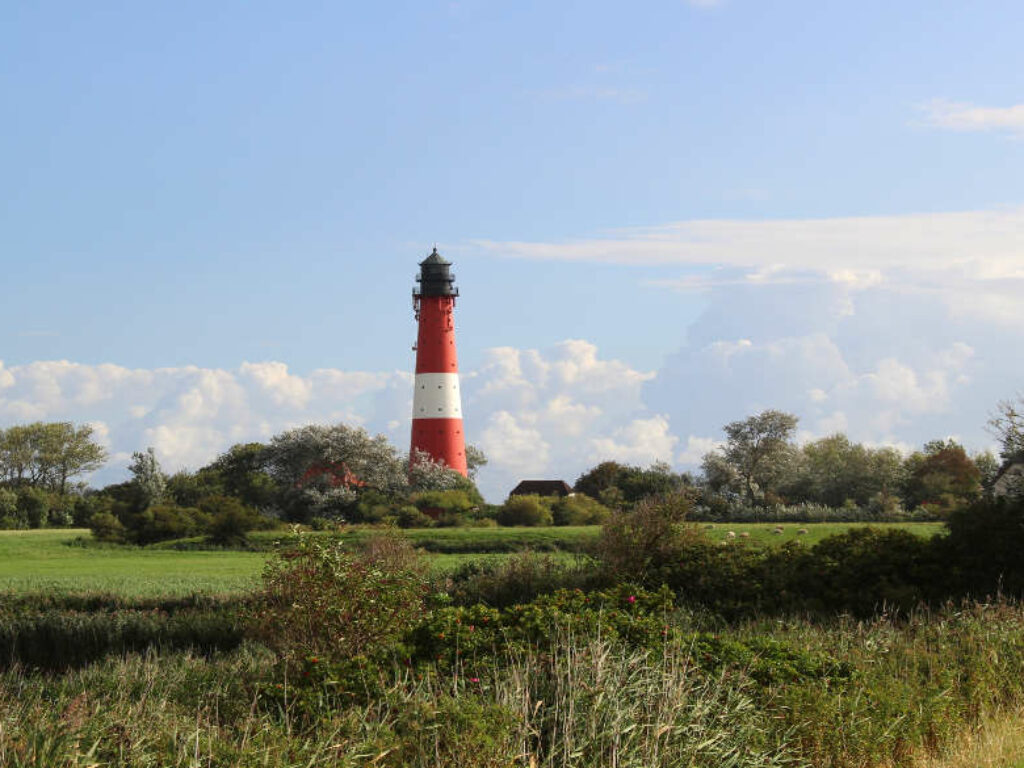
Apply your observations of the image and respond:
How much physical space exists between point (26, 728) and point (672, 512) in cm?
1957

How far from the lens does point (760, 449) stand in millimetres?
71125

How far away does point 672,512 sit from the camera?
2514 cm

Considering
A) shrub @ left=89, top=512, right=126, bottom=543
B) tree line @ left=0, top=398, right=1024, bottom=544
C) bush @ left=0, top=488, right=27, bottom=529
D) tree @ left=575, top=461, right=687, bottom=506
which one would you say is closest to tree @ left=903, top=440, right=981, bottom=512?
tree line @ left=0, top=398, right=1024, bottom=544

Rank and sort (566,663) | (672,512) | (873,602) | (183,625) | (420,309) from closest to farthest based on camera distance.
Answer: (566,663) → (873,602) → (183,625) → (672,512) → (420,309)

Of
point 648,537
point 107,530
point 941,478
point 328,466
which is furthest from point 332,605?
point 941,478

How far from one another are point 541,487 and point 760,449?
1774 cm

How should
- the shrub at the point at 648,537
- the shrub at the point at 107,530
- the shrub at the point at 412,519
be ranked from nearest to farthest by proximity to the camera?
Answer: the shrub at the point at 648,537 < the shrub at the point at 412,519 < the shrub at the point at 107,530

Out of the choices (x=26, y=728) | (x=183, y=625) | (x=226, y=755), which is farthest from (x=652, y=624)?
(x=183, y=625)

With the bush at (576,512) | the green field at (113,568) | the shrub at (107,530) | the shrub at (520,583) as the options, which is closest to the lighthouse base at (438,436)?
the bush at (576,512)

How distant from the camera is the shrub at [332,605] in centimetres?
1186

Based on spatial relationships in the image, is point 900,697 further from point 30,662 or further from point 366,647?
point 30,662

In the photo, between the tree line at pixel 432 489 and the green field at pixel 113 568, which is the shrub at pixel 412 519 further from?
the green field at pixel 113 568

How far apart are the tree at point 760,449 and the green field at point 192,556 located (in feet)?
73.7

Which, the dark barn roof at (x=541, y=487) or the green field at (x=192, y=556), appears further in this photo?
the dark barn roof at (x=541, y=487)
